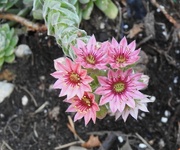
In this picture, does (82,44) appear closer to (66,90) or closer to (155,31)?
(66,90)

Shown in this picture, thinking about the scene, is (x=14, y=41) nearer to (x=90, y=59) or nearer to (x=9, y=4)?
(x=9, y=4)

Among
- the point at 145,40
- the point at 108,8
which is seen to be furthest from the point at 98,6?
the point at 145,40

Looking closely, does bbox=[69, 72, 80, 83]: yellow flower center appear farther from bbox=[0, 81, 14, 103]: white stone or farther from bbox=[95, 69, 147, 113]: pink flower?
bbox=[0, 81, 14, 103]: white stone

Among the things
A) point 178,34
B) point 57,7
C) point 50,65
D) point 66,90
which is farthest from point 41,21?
point 66,90

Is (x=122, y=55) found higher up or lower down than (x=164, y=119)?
higher up

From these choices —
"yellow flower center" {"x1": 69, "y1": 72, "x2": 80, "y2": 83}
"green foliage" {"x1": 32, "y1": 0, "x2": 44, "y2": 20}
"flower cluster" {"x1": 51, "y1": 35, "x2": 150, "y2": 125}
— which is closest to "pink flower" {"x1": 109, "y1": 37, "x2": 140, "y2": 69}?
"flower cluster" {"x1": 51, "y1": 35, "x2": 150, "y2": 125}
